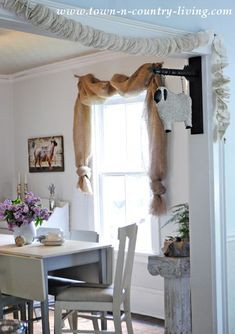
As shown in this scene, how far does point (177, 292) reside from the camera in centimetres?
369

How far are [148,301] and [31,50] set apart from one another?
2558 millimetres

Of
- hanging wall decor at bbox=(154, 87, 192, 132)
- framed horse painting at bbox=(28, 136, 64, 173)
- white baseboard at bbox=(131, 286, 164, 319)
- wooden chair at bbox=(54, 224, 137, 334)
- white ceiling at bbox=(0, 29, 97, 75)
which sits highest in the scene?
white ceiling at bbox=(0, 29, 97, 75)

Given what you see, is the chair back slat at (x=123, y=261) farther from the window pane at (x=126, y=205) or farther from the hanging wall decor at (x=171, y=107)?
the window pane at (x=126, y=205)

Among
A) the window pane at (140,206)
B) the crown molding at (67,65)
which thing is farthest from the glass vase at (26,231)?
the crown molding at (67,65)

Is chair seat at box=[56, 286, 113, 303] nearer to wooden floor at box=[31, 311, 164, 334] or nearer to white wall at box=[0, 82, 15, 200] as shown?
wooden floor at box=[31, 311, 164, 334]

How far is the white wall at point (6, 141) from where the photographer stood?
6410 millimetres

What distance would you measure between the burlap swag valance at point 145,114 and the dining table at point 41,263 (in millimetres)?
966

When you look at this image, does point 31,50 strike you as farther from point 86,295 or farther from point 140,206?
point 86,295

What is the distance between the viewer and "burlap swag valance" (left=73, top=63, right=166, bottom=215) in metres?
4.73

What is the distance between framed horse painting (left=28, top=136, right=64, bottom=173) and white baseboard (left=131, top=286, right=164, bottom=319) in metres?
1.56

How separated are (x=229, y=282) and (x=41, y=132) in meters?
3.14

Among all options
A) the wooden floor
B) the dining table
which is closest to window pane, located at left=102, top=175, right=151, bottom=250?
the wooden floor

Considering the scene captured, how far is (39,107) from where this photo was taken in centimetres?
611

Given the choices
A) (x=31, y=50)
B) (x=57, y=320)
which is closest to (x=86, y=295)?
(x=57, y=320)
